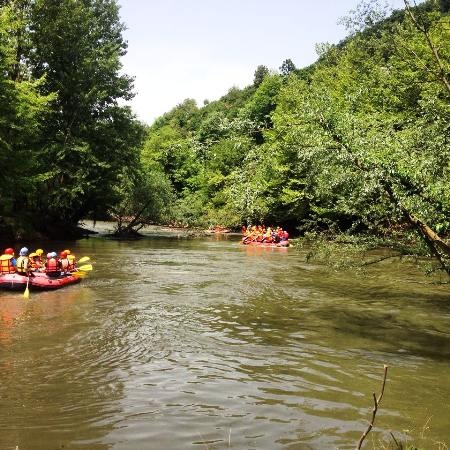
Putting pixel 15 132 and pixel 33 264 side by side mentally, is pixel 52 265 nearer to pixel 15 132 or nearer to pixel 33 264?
pixel 33 264

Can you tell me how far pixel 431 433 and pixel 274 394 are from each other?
6.86 feet

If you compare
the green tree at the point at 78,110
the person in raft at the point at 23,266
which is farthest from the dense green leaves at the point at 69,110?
the person in raft at the point at 23,266

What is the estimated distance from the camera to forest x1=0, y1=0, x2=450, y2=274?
847 cm

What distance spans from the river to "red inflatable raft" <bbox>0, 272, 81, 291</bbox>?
0.41 meters

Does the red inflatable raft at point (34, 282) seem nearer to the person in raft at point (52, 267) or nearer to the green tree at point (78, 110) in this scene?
the person in raft at point (52, 267)

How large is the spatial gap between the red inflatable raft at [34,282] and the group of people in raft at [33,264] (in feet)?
0.66

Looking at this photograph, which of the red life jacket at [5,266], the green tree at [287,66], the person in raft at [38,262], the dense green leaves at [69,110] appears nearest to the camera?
the red life jacket at [5,266]

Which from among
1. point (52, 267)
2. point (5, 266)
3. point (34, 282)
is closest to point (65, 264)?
point (52, 267)

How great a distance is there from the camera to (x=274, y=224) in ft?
138

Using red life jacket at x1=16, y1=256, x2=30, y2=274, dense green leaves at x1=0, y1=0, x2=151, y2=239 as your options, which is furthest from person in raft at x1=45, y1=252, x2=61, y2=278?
dense green leaves at x1=0, y1=0, x2=151, y2=239

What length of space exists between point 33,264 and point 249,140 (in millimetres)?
9075

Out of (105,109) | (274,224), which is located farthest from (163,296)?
(274,224)

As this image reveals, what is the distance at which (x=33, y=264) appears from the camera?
619 inches

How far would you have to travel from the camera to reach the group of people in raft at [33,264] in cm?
1450
